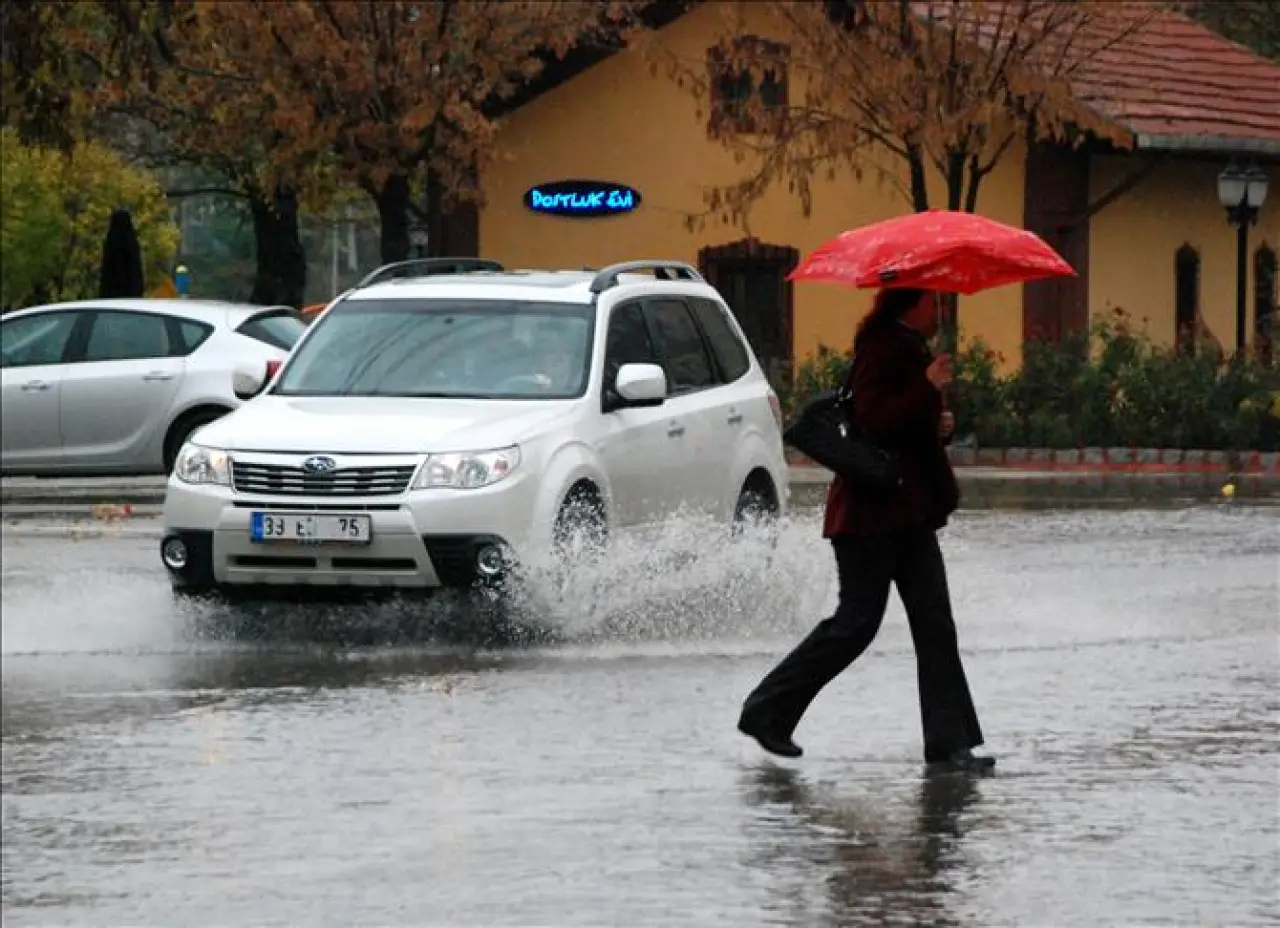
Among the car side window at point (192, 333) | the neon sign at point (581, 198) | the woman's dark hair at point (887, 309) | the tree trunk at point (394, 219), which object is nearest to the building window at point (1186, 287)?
the neon sign at point (581, 198)

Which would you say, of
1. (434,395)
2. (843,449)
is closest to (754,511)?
(434,395)

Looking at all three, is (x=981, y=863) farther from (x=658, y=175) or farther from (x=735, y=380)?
(x=658, y=175)

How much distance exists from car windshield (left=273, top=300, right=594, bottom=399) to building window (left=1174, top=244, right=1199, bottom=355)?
2553 cm

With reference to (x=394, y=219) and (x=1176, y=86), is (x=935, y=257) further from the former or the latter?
(x=394, y=219)

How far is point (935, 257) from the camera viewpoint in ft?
38.3

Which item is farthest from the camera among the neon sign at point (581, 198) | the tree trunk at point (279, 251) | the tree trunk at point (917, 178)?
the tree trunk at point (279, 251)

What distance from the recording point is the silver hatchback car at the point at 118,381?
26516mm

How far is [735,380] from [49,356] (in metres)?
10.4

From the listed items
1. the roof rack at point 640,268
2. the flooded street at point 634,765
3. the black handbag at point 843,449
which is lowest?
the flooded street at point 634,765

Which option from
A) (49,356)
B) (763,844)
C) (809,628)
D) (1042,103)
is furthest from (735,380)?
(1042,103)

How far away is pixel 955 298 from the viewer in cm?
3800

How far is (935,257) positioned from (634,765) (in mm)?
2034

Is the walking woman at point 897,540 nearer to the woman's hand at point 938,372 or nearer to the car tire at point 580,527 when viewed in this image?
the woman's hand at point 938,372

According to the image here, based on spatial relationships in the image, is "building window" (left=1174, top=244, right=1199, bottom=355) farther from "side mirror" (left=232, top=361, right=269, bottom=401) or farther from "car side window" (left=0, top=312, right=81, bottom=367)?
"side mirror" (left=232, top=361, right=269, bottom=401)
